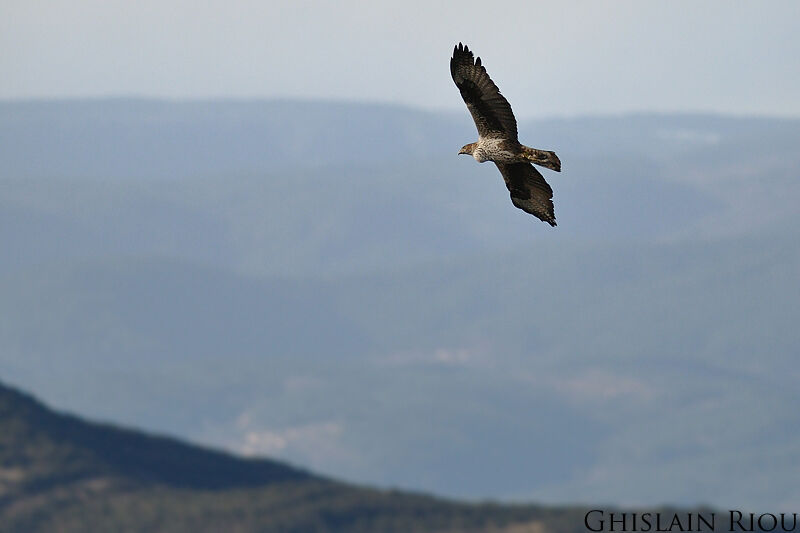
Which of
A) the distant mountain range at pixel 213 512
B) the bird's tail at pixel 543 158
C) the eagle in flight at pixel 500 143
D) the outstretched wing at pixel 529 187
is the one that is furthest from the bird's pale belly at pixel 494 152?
the distant mountain range at pixel 213 512

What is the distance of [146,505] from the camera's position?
630ft

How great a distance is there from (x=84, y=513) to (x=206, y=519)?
52.6ft

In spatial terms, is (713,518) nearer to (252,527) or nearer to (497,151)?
(252,527)

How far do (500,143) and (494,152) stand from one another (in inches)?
7.6

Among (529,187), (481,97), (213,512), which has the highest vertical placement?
(213,512)

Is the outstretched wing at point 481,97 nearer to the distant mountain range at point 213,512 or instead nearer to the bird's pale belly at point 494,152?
the bird's pale belly at point 494,152

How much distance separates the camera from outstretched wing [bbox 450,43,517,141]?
2698cm

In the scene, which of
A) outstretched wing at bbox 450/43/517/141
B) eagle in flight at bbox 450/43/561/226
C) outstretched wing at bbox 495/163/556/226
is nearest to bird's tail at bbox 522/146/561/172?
eagle in flight at bbox 450/43/561/226

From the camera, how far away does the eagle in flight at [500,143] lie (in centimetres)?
2631

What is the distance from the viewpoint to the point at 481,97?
90.5 feet

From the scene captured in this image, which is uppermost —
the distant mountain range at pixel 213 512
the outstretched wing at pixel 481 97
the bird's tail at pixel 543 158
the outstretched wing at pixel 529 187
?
the distant mountain range at pixel 213 512

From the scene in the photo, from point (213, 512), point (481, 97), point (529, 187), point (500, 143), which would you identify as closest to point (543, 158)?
point (500, 143)

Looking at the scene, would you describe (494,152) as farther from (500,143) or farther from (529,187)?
(529,187)

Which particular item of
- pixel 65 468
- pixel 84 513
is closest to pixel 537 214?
pixel 84 513
